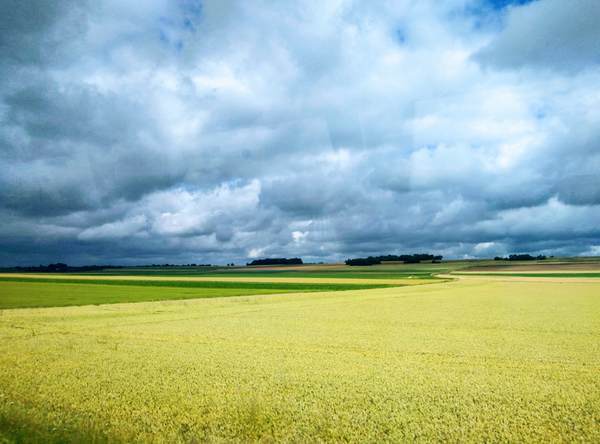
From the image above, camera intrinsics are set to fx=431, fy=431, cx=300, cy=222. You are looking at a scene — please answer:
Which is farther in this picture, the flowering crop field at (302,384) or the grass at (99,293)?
the grass at (99,293)

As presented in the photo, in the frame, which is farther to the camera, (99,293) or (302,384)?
(99,293)

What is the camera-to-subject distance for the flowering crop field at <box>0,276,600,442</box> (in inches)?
327

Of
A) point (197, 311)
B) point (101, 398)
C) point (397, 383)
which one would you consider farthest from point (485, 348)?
point (197, 311)

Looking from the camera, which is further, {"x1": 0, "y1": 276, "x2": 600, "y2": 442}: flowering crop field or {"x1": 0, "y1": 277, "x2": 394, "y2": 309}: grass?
{"x1": 0, "y1": 277, "x2": 394, "y2": 309}: grass

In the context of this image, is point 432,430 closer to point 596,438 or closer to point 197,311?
point 596,438

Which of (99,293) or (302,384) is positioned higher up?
(99,293)

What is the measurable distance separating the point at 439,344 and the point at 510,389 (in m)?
6.30

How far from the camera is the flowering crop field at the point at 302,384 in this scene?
8305mm

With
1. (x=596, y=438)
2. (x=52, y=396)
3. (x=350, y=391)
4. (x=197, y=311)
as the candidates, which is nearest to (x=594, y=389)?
(x=596, y=438)

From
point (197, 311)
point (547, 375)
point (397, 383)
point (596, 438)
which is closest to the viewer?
point (596, 438)

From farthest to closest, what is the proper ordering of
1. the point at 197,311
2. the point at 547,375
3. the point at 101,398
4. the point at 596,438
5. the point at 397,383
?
1. the point at 197,311
2. the point at 547,375
3. the point at 397,383
4. the point at 101,398
5. the point at 596,438

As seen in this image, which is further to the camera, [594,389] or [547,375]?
[547,375]

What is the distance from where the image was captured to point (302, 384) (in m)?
11.0

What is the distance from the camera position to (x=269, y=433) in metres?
8.12
